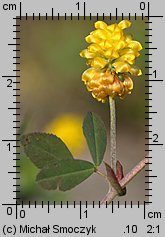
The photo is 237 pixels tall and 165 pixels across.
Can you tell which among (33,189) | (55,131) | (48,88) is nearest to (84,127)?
(33,189)

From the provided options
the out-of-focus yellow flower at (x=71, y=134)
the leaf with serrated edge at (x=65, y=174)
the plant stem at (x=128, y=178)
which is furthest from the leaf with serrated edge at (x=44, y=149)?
the out-of-focus yellow flower at (x=71, y=134)

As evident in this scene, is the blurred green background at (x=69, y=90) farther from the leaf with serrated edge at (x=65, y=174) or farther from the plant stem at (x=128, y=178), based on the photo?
the plant stem at (x=128, y=178)

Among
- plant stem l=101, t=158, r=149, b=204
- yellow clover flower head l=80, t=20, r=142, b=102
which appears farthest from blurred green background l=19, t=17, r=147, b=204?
plant stem l=101, t=158, r=149, b=204

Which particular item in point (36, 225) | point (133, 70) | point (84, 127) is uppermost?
point (133, 70)

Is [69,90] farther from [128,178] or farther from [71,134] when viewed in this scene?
[128,178]

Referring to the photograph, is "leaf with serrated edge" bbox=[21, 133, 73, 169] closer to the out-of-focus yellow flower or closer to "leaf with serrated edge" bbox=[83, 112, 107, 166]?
"leaf with serrated edge" bbox=[83, 112, 107, 166]

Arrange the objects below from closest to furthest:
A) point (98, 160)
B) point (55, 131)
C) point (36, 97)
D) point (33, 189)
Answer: point (98, 160)
point (33, 189)
point (55, 131)
point (36, 97)

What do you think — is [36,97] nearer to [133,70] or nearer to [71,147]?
[71,147]
